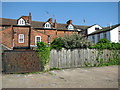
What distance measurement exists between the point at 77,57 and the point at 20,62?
15.8 ft

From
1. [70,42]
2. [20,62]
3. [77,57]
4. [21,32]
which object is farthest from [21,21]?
[77,57]

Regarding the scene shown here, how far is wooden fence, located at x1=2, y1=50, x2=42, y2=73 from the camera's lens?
6.93 m

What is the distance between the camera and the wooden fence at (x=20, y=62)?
693 cm

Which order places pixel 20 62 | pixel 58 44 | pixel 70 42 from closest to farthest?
pixel 20 62
pixel 58 44
pixel 70 42

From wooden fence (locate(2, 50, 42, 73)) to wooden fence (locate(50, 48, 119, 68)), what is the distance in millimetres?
1360

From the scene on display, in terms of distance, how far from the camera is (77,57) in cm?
890

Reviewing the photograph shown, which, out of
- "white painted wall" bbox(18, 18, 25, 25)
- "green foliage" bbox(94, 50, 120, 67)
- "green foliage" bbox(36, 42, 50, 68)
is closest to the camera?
"green foliage" bbox(36, 42, 50, 68)

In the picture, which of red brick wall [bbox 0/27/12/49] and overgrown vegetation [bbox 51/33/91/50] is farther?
red brick wall [bbox 0/27/12/49]

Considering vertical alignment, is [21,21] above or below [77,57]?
above

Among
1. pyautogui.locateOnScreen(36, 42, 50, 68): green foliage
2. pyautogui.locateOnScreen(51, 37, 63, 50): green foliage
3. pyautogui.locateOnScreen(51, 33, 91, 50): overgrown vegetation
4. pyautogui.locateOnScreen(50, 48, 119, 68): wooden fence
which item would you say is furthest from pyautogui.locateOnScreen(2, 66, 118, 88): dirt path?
pyautogui.locateOnScreen(51, 33, 91, 50): overgrown vegetation

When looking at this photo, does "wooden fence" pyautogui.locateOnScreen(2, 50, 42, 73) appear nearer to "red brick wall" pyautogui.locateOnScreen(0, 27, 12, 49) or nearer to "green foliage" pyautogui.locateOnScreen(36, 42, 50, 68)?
"green foliage" pyautogui.locateOnScreen(36, 42, 50, 68)

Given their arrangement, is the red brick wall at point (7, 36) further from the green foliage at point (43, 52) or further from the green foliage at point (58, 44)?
the green foliage at point (43, 52)

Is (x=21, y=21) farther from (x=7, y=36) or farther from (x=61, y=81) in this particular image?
(x=61, y=81)

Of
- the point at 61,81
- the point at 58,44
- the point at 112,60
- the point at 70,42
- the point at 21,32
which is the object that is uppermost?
the point at 21,32
